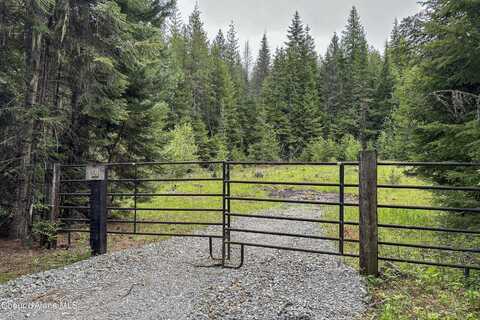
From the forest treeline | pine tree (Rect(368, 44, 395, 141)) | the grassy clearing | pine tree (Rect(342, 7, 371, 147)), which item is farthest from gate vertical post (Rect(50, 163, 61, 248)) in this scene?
pine tree (Rect(368, 44, 395, 141))

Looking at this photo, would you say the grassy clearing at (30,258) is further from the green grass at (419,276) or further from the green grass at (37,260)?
the green grass at (419,276)

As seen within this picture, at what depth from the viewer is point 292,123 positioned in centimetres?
3694

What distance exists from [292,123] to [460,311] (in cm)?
3455

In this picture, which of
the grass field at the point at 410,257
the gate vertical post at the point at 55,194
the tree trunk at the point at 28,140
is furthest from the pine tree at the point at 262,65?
the gate vertical post at the point at 55,194

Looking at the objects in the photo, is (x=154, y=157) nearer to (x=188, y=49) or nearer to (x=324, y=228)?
(x=324, y=228)

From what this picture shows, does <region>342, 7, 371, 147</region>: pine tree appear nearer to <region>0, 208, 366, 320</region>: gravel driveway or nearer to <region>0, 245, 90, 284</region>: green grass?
<region>0, 208, 366, 320</region>: gravel driveway

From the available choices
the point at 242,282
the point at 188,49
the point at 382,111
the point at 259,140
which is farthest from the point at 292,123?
the point at 242,282

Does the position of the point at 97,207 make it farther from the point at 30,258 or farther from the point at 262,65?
the point at 262,65

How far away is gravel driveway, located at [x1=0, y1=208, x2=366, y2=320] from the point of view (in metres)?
3.28

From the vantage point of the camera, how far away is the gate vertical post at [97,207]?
5.54m

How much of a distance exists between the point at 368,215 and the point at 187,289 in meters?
2.43

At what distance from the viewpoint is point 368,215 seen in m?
4.11

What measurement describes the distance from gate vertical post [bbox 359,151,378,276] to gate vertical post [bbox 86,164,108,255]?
13.6 feet

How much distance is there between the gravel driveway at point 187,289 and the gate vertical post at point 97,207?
334mm
